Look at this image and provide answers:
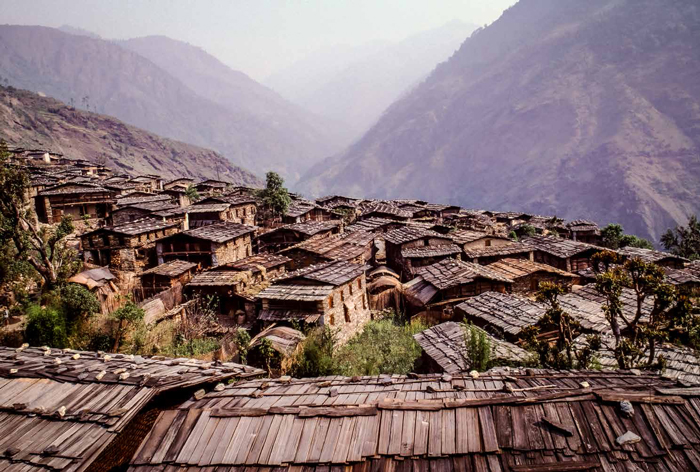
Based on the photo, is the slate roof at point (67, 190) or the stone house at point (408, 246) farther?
the slate roof at point (67, 190)

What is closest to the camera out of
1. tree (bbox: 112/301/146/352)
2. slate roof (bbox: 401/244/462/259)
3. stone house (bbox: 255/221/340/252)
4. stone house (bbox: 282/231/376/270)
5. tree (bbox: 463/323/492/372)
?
tree (bbox: 463/323/492/372)

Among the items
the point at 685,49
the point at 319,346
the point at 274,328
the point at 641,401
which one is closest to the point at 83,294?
the point at 274,328

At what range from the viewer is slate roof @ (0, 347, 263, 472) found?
5863mm

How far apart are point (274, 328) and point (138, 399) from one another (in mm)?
11799

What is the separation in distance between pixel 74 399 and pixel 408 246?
29.0m

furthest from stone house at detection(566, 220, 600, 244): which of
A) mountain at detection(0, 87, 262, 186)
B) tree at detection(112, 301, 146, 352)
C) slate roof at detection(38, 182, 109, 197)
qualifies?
mountain at detection(0, 87, 262, 186)

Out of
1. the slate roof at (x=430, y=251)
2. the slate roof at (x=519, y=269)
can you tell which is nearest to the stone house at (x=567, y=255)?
Answer: the slate roof at (x=519, y=269)

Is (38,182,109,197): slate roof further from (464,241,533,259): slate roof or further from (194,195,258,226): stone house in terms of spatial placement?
(464,241,533,259): slate roof

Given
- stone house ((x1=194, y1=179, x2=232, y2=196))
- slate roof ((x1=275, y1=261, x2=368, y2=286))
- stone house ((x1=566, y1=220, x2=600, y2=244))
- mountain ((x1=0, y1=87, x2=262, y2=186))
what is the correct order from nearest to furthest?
slate roof ((x1=275, y1=261, x2=368, y2=286)) → stone house ((x1=566, y1=220, x2=600, y2=244)) → stone house ((x1=194, y1=179, x2=232, y2=196)) → mountain ((x1=0, y1=87, x2=262, y2=186))

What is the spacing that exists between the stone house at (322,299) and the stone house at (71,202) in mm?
25845

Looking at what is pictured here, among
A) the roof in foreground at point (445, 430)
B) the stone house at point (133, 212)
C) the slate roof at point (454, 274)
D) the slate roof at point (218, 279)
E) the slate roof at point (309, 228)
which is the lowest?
the slate roof at point (454, 274)

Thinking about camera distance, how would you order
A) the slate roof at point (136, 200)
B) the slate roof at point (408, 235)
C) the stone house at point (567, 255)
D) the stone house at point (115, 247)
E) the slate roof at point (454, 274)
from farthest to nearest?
the slate roof at point (136, 200)
the stone house at point (567, 255)
the slate roof at point (408, 235)
the stone house at point (115, 247)
the slate roof at point (454, 274)

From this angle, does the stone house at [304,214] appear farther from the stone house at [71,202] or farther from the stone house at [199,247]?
the stone house at [71,202]

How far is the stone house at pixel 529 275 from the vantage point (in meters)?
26.7
